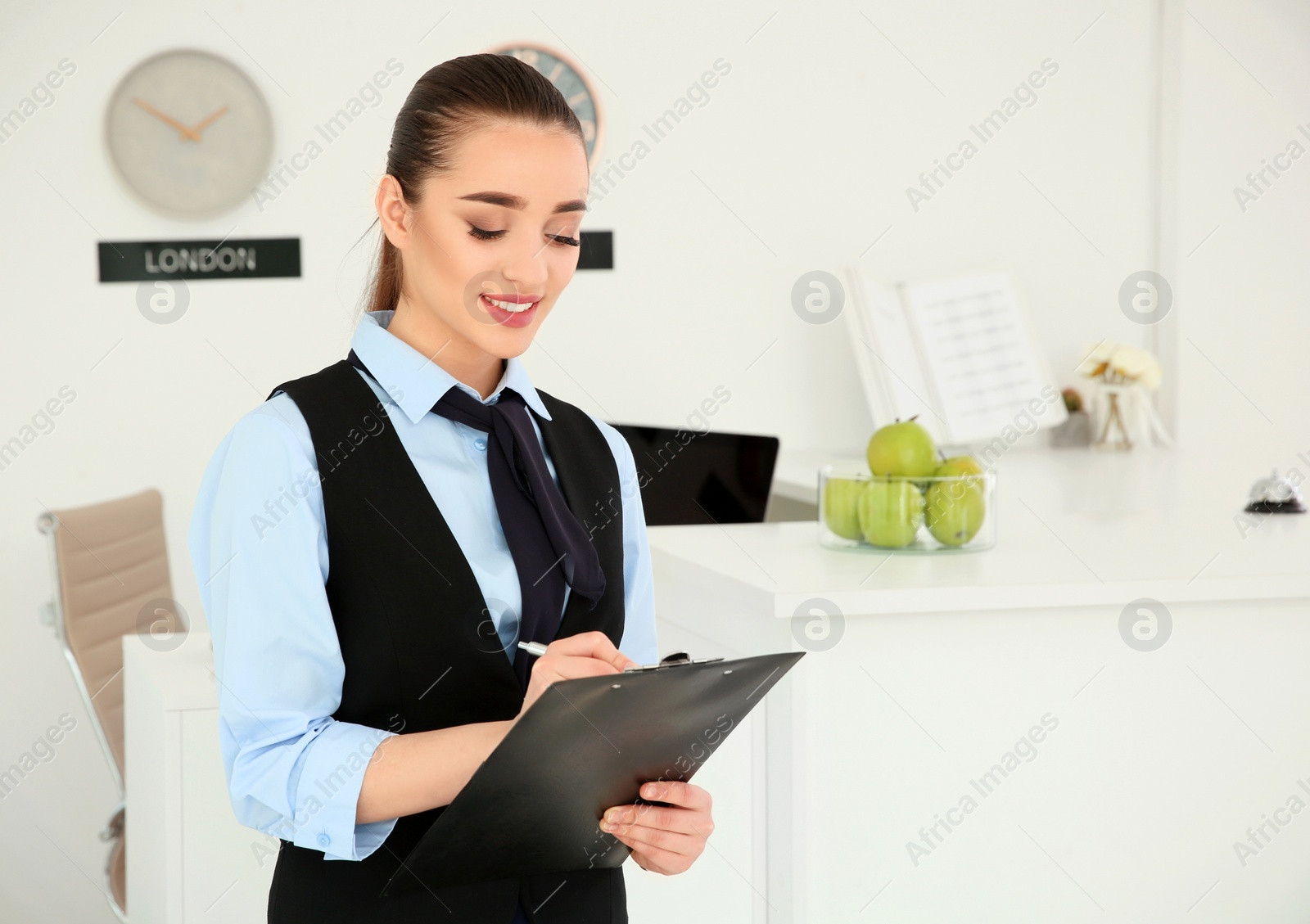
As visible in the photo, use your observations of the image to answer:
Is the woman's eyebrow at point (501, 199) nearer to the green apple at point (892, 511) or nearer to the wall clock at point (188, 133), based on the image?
the green apple at point (892, 511)

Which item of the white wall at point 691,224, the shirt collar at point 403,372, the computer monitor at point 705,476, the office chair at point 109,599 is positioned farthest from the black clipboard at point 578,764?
the white wall at point 691,224

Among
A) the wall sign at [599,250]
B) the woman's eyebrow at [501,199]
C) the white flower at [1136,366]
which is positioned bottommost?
the white flower at [1136,366]

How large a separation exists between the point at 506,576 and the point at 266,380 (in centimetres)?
215

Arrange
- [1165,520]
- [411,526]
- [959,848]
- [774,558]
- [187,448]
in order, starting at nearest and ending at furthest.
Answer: [411,526], [959,848], [774,558], [1165,520], [187,448]

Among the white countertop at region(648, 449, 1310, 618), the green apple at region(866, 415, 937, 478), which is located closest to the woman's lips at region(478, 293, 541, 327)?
the white countertop at region(648, 449, 1310, 618)

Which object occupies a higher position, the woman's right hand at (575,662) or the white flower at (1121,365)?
the white flower at (1121,365)

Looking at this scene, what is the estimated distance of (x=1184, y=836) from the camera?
1596mm

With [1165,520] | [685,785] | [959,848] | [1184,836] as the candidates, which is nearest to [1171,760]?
[1184,836]

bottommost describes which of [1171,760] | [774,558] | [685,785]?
[1171,760]

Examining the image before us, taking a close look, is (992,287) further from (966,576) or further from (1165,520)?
(966,576)

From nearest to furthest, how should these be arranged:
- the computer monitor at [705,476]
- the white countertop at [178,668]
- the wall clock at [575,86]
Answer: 1. the white countertop at [178,668]
2. the computer monitor at [705,476]
3. the wall clock at [575,86]

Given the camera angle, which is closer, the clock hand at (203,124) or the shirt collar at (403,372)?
the shirt collar at (403,372)

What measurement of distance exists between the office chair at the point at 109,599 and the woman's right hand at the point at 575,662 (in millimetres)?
1406

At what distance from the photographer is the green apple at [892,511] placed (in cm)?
173
